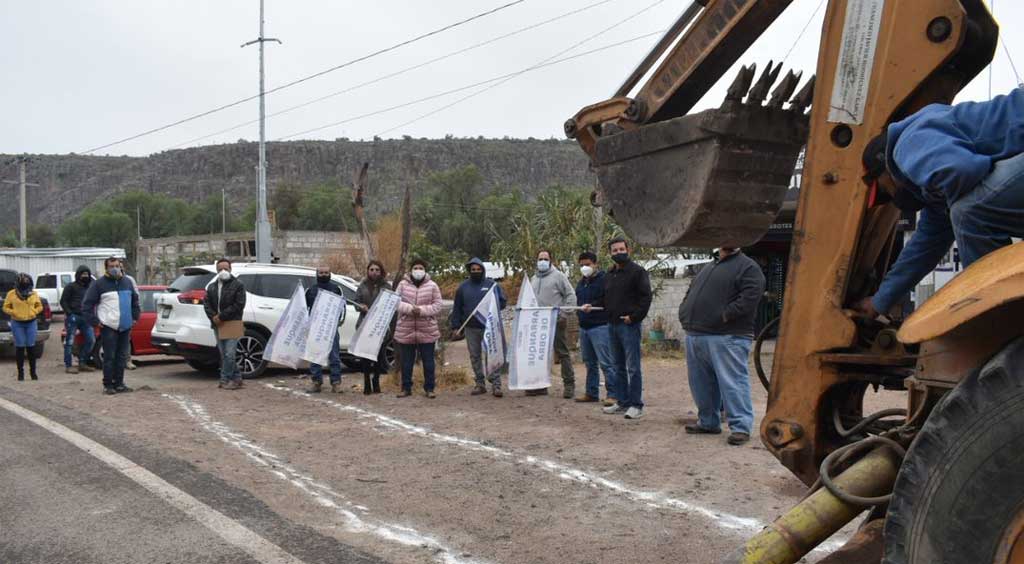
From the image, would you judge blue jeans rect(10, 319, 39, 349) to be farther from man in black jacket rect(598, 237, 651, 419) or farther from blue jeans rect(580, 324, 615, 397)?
man in black jacket rect(598, 237, 651, 419)

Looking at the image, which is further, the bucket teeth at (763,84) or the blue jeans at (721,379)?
the blue jeans at (721,379)

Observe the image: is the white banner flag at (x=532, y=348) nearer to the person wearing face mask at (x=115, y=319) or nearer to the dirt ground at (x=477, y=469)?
the dirt ground at (x=477, y=469)

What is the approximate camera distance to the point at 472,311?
12.2 meters

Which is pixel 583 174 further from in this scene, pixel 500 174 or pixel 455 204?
pixel 455 204

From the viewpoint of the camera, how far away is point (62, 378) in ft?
47.4

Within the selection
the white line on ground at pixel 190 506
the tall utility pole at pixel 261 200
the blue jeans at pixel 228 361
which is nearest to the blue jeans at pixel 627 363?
the white line on ground at pixel 190 506

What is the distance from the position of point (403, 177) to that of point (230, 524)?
8761 centimetres

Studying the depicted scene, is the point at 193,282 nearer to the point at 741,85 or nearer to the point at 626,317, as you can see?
the point at 626,317

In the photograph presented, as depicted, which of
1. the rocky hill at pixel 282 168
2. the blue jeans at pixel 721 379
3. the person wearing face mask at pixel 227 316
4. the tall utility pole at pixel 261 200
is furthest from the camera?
the rocky hill at pixel 282 168

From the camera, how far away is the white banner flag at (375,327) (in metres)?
11.7

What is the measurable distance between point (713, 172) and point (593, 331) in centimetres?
735

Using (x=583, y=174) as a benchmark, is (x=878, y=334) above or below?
below

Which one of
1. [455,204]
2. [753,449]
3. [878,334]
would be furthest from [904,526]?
[455,204]

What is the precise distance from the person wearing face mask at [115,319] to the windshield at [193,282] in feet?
4.04
